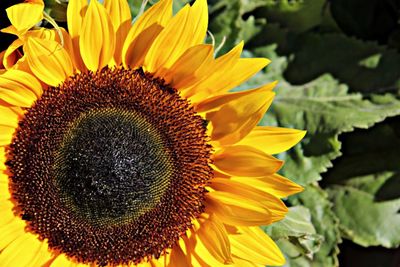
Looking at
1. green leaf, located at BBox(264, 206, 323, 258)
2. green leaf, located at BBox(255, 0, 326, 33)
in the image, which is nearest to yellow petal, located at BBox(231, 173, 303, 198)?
green leaf, located at BBox(264, 206, 323, 258)

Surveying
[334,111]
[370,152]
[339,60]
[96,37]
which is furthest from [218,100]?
[370,152]

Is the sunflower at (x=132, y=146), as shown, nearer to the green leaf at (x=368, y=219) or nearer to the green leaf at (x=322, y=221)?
the green leaf at (x=322, y=221)

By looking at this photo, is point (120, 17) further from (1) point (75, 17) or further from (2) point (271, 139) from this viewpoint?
(2) point (271, 139)

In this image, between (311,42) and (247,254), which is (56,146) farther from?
(311,42)

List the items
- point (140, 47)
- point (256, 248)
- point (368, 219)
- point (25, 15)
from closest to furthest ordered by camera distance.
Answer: point (25, 15) < point (140, 47) < point (256, 248) < point (368, 219)

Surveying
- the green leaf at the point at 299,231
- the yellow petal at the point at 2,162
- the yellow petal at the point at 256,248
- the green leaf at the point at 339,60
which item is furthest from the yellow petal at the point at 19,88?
the green leaf at the point at 339,60

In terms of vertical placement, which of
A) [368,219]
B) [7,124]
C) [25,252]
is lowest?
[368,219]

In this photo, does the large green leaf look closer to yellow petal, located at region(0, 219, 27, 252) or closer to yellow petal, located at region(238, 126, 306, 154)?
yellow petal, located at region(238, 126, 306, 154)
